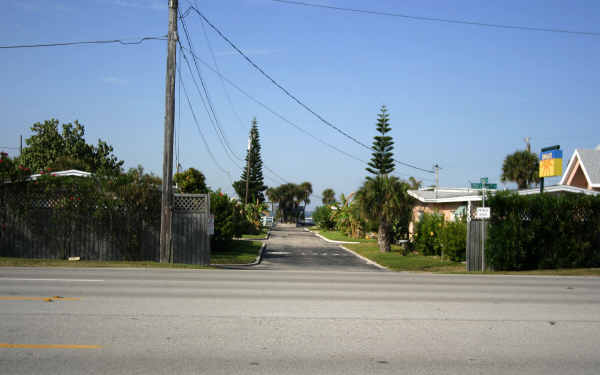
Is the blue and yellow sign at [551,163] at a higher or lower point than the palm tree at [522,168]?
lower

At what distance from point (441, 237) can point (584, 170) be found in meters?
15.9

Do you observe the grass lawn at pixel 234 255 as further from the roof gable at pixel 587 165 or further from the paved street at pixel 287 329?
the roof gable at pixel 587 165

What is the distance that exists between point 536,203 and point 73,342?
16482 mm

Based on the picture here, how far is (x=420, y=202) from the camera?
32.5 metres

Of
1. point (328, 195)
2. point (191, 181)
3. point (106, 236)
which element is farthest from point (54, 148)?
point (328, 195)

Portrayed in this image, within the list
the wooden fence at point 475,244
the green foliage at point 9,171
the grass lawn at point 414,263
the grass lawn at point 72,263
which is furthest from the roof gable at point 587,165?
the green foliage at point 9,171

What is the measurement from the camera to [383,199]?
26062 mm

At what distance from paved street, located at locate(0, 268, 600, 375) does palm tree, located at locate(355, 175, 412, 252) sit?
46.6 feet

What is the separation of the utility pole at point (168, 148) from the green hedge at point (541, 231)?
11.4 m

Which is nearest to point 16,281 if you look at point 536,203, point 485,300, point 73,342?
point 73,342

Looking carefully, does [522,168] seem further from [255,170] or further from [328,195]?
[328,195]

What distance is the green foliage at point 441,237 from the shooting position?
21516 millimetres

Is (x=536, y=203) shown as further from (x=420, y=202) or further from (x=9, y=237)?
(x=9, y=237)

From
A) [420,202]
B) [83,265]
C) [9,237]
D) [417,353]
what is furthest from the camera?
[420,202]
